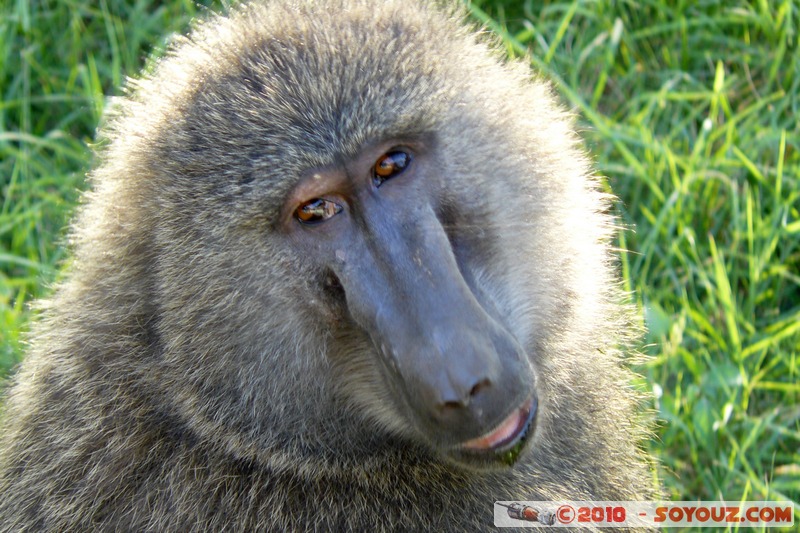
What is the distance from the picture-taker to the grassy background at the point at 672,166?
134 inches

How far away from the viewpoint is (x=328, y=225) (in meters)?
2.30

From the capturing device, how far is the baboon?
2289 millimetres

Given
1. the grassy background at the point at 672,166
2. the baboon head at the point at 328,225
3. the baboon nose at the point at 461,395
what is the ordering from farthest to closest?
the grassy background at the point at 672,166
the baboon head at the point at 328,225
the baboon nose at the point at 461,395

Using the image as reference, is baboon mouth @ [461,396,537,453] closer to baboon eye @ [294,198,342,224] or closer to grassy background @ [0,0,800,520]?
baboon eye @ [294,198,342,224]

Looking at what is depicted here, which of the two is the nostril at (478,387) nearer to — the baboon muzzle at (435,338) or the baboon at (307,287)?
the baboon muzzle at (435,338)

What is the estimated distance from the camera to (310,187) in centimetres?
229

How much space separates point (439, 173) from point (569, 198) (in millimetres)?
378

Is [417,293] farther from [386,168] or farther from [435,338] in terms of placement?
[386,168]

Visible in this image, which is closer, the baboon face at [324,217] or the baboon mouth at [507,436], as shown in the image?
the baboon mouth at [507,436]

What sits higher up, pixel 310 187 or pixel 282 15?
pixel 282 15

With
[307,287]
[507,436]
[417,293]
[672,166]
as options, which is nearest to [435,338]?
[417,293]

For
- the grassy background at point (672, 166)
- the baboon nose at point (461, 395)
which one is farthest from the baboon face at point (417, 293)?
the grassy background at point (672, 166)

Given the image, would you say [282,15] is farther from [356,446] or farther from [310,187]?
[356,446]

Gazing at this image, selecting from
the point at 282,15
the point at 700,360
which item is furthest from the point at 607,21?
the point at 282,15
